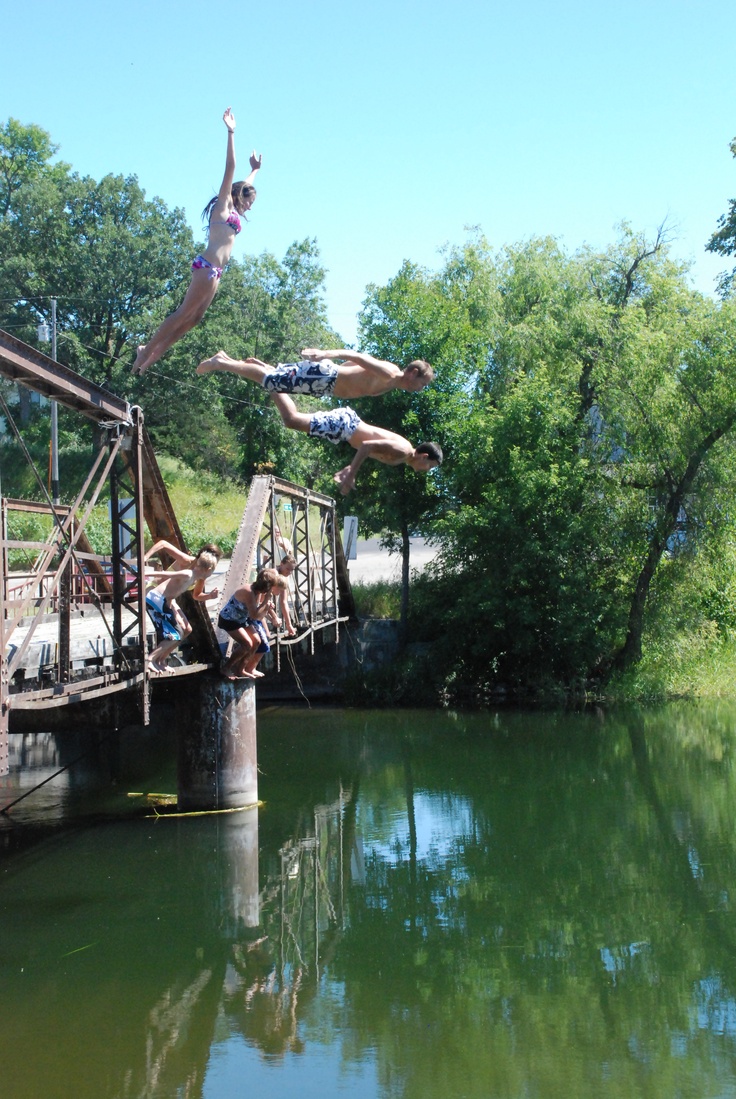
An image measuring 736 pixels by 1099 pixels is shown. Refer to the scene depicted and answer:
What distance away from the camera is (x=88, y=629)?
1772cm

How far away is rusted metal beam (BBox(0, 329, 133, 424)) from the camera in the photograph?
864 cm

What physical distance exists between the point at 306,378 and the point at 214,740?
7474mm

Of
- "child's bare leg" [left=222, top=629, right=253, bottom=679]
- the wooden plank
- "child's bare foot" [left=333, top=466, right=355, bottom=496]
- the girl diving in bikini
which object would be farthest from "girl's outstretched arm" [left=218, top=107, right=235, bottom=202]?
"child's bare leg" [left=222, top=629, right=253, bottom=679]

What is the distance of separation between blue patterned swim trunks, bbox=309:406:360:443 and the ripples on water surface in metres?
4.46

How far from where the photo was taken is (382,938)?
10.6m

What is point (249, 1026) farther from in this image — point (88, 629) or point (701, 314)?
point (701, 314)

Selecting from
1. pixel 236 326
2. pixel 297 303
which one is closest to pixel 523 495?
pixel 236 326

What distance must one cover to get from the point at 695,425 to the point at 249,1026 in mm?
19128

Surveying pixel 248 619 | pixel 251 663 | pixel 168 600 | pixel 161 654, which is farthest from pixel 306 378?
pixel 251 663

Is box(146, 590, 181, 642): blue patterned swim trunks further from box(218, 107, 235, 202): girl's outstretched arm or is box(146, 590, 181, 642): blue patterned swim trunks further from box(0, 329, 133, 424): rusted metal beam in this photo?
box(218, 107, 235, 202): girl's outstretched arm

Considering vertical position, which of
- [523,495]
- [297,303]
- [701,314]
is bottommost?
[523,495]

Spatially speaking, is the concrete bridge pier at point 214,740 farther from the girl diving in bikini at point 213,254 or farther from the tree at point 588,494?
the tree at point 588,494

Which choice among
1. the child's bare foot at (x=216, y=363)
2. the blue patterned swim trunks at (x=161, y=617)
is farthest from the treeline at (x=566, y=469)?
the child's bare foot at (x=216, y=363)

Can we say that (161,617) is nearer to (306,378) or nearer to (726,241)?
(306,378)
